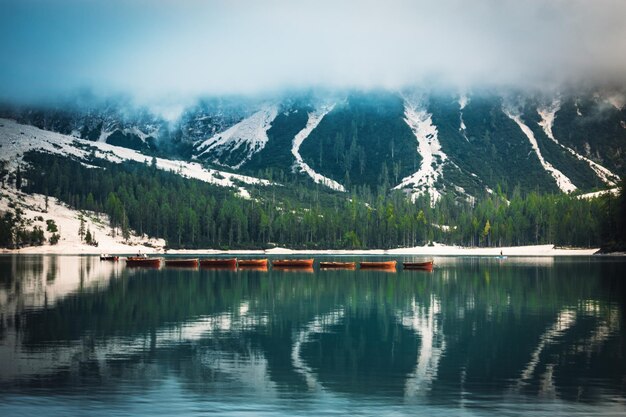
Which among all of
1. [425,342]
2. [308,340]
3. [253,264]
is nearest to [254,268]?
[253,264]

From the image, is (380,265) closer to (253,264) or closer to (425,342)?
(253,264)

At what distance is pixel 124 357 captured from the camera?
49.3 meters

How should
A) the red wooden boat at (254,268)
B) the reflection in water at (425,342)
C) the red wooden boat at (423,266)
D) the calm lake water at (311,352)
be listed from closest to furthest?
the calm lake water at (311,352) → the reflection in water at (425,342) → the red wooden boat at (423,266) → the red wooden boat at (254,268)

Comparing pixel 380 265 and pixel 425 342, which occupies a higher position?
pixel 380 265

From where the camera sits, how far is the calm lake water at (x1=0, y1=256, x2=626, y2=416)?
37406 millimetres

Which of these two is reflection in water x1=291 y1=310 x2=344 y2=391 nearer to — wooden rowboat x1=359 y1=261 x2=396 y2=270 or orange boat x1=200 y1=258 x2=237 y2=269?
A: wooden rowboat x1=359 y1=261 x2=396 y2=270

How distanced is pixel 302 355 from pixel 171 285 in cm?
6516

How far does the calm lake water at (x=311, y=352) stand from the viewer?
123ft

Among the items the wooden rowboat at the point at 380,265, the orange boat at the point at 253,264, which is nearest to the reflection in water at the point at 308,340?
the wooden rowboat at the point at 380,265

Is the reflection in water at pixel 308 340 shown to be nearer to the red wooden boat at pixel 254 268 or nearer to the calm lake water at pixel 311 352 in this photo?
the calm lake water at pixel 311 352

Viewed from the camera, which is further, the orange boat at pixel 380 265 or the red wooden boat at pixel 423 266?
the orange boat at pixel 380 265

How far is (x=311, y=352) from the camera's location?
2050 inches

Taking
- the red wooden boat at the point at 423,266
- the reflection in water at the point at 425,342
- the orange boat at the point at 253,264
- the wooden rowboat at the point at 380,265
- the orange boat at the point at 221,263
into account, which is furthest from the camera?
the orange boat at the point at 221,263

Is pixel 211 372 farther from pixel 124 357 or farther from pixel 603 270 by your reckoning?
pixel 603 270
